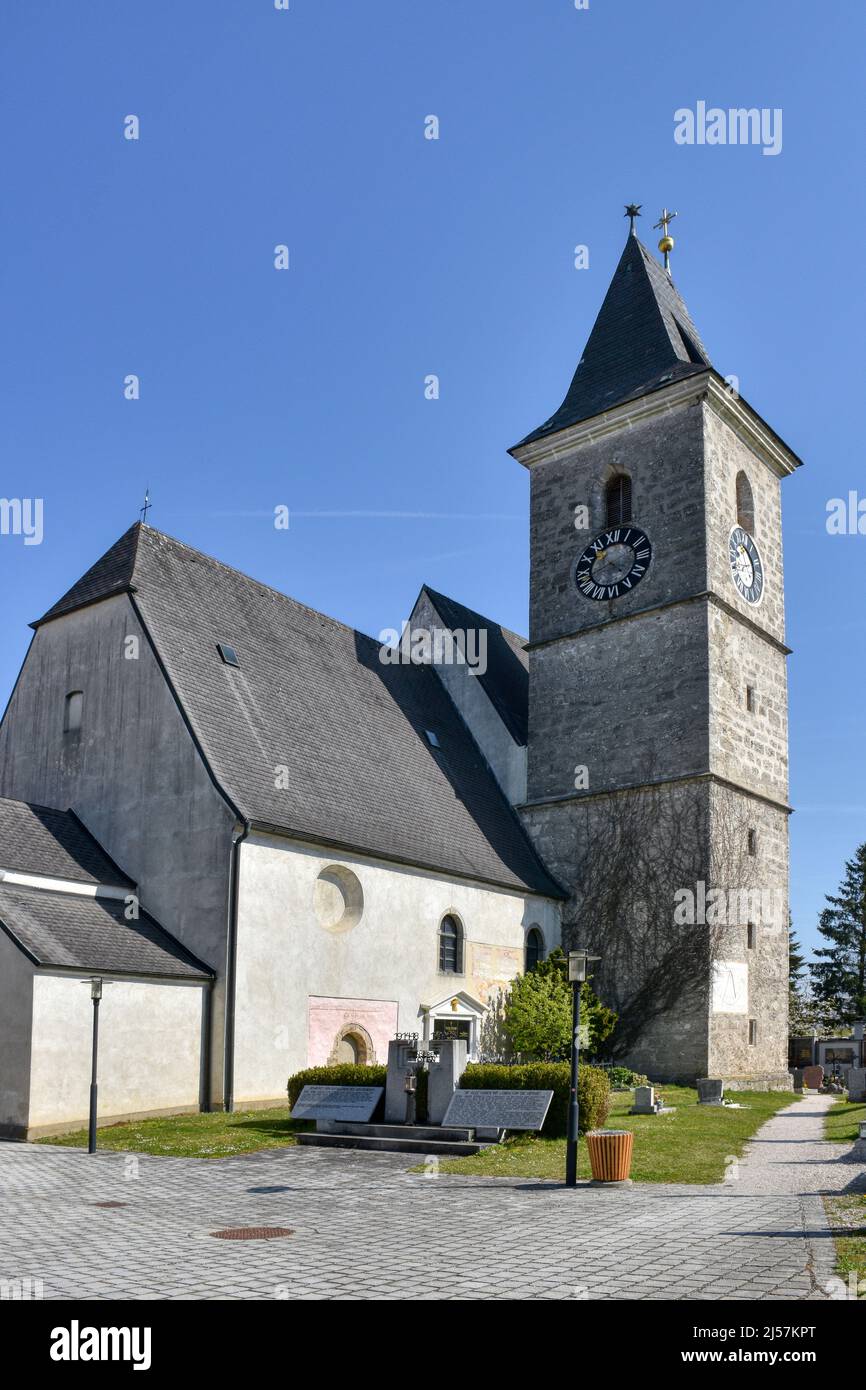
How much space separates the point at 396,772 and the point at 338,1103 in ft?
39.1

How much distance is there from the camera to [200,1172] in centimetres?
1473

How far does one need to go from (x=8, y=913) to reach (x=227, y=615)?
33.4 feet

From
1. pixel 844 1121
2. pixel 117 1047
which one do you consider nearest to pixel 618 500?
pixel 844 1121

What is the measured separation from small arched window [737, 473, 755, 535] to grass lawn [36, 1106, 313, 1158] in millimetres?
21460

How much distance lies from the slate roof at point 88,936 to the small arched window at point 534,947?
11.4 meters

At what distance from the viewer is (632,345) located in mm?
35875

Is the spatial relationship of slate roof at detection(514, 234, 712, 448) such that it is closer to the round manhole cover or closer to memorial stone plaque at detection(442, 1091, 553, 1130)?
memorial stone plaque at detection(442, 1091, 553, 1130)

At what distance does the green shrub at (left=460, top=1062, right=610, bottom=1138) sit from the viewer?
17.4 metres

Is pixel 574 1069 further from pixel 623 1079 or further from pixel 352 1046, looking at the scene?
pixel 623 1079

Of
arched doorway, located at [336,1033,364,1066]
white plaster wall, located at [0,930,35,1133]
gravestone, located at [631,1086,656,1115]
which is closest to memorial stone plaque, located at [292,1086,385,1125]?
white plaster wall, located at [0,930,35,1133]

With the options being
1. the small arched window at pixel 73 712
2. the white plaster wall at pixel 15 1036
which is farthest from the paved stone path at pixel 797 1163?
the small arched window at pixel 73 712
